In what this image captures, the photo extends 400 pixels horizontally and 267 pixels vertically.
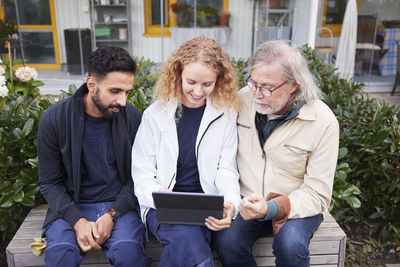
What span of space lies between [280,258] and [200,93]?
36.7 inches

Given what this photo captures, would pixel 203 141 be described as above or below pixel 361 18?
below

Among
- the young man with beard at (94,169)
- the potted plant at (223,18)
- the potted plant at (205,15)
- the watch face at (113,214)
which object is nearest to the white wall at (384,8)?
the potted plant at (223,18)

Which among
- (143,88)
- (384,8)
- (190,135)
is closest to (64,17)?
(143,88)

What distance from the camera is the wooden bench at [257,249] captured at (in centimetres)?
205

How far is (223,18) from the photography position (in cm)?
767

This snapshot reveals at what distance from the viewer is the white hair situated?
1976 mm

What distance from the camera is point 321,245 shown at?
2184 millimetres

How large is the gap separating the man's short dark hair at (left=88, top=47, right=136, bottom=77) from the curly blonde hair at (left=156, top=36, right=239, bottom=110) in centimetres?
22

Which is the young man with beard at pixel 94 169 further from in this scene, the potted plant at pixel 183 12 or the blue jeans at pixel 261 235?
the potted plant at pixel 183 12

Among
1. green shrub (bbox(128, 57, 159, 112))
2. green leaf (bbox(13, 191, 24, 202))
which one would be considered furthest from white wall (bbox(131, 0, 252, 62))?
green leaf (bbox(13, 191, 24, 202))

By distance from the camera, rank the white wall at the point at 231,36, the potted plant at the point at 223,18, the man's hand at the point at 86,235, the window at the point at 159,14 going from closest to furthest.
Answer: the man's hand at the point at 86,235 < the window at the point at 159,14 < the potted plant at the point at 223,18 < the white wall at the point at 231,36

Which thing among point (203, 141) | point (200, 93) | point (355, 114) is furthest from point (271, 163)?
point (355, 114)

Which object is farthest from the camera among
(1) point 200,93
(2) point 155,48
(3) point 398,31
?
(2) point 155,48

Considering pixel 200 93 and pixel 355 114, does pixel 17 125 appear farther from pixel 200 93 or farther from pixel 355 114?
pixel 355 114
